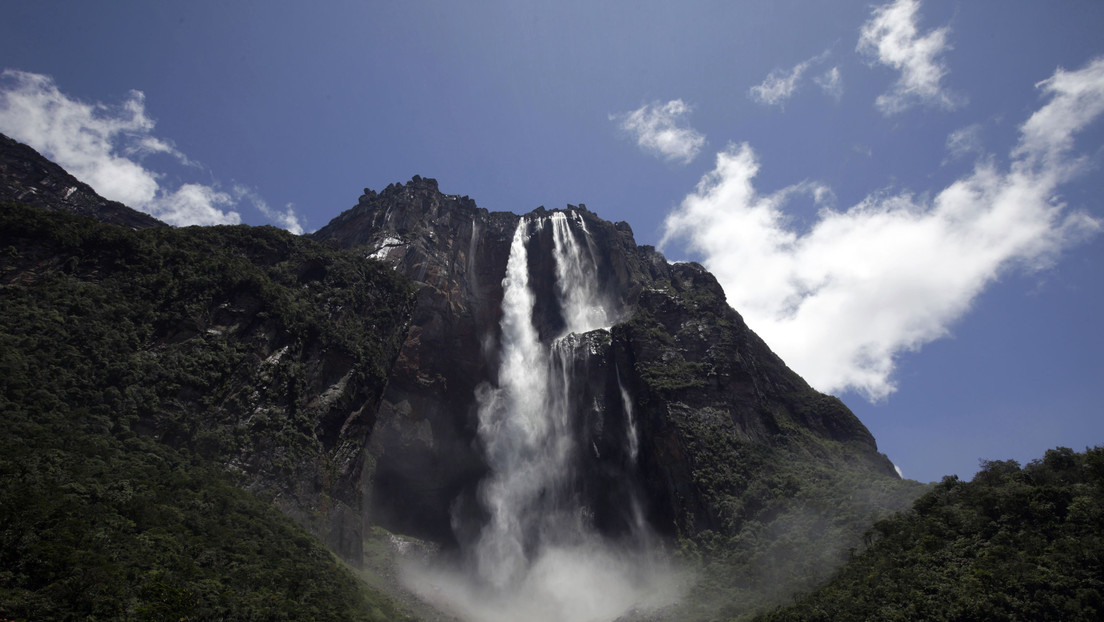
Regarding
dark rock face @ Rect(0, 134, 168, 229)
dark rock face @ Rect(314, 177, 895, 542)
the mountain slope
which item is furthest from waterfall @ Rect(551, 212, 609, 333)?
dark rock face @ Rect(0, 134, 168, 229)

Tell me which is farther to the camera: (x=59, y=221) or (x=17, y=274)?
(x=59, y=221)

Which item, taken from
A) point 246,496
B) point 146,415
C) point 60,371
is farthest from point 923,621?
point 60,371

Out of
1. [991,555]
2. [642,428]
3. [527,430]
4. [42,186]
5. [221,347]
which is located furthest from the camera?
[527,430]

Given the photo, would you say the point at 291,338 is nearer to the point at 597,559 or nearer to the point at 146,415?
the point at 146,415

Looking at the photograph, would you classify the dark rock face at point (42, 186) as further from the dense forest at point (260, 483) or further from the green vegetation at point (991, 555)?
the green vegetation at point (991, 555)

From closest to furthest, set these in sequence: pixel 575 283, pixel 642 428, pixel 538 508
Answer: pixel 642 428, pixel 538 508, pixel 575 283

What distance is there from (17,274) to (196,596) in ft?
77.6

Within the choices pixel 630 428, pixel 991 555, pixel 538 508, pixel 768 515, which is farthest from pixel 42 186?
pixel 991 555

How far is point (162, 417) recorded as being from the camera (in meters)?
30.1

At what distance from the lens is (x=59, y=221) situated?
33.3 meters

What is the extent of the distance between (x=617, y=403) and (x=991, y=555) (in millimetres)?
32883

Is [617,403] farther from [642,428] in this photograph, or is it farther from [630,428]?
[642,428]

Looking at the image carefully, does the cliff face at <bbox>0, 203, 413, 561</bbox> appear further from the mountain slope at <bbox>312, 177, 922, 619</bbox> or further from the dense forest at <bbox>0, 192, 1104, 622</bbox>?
the mountain slope at <bbox>312, 177, 922, 619</bbox>

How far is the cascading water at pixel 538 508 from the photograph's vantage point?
40.1 m
